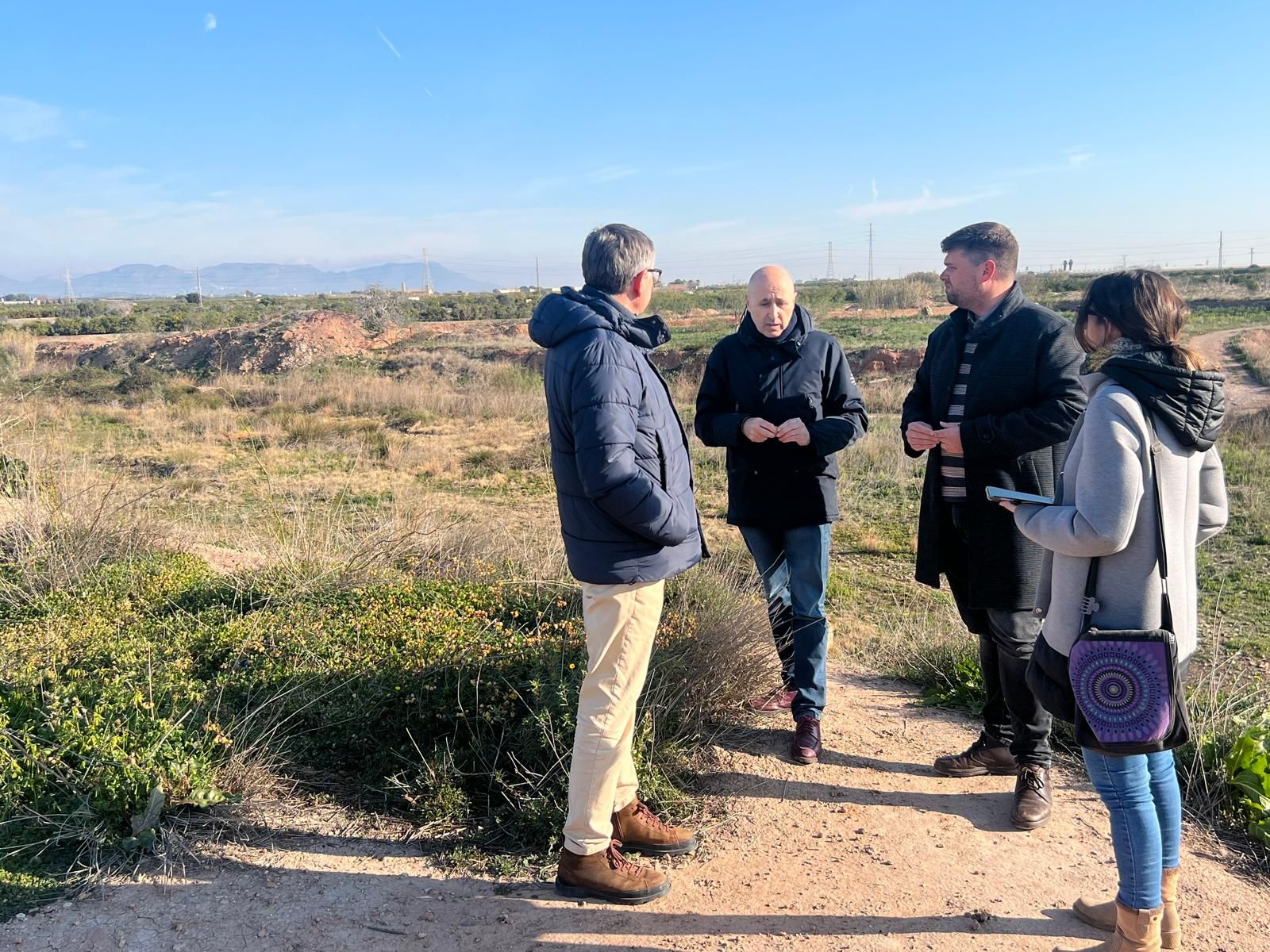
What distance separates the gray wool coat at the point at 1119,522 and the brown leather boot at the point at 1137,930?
69 cm

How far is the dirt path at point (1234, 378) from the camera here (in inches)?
668

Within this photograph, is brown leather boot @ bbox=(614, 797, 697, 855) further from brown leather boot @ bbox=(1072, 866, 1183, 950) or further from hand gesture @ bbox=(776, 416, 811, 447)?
hand gesture @ bbox=(776, 416, 811, 447)

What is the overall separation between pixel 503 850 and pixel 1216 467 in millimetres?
2634

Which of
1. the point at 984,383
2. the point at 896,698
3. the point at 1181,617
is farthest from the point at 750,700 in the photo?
the point at 1181,617

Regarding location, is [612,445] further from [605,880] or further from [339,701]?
[339,701]

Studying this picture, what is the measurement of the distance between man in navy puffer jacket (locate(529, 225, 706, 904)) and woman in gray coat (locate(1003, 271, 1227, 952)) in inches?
41.9

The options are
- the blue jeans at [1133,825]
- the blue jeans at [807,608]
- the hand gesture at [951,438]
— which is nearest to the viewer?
the blue jeans at [1133,825]

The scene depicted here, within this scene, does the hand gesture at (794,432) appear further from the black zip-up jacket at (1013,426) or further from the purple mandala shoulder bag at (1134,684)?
the purple mandala shoulder bag at (1134,684)

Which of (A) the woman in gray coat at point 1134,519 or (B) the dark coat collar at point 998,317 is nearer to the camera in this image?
(A) the woman in gray coat at point 1134,519

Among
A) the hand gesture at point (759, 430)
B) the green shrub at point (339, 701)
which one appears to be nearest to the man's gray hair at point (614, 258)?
the hand gesture at point (759, 430)

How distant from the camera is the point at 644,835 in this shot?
3115mm

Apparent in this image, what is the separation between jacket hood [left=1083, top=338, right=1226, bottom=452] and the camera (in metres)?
2.38

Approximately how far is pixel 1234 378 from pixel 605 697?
73.5 ft

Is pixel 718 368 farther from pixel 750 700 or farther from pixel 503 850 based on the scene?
pixel 503 850
